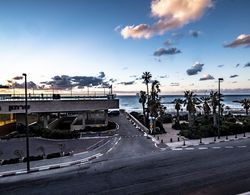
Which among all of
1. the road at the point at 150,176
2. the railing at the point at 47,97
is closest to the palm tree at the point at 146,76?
the railing at the point at 47,97

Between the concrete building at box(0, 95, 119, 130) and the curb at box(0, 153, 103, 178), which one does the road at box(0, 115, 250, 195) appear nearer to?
the curb at box(0, 153, 103, 178)

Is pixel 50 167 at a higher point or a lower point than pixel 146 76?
lower

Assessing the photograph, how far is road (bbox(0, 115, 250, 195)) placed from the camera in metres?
19.5

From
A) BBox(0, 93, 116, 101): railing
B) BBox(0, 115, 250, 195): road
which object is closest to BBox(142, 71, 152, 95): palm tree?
BBox(0, 93, 116, 101): railing

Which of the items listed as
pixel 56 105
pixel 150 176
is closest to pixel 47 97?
pixel 56 105

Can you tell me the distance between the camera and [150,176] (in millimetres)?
22578

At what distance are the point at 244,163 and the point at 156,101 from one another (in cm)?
2924

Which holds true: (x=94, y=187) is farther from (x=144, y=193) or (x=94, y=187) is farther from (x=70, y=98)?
(x=70, y=98)

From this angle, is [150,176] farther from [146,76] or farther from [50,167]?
[146,76]

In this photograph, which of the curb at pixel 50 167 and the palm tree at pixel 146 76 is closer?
the curb at pixel 50 167

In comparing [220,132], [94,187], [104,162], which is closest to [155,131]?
[220,132]

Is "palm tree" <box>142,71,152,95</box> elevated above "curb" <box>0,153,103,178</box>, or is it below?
above

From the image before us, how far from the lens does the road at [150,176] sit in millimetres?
19469

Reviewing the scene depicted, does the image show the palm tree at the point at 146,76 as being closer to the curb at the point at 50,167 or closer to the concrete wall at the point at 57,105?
the concrete wall at the point at 57,105
